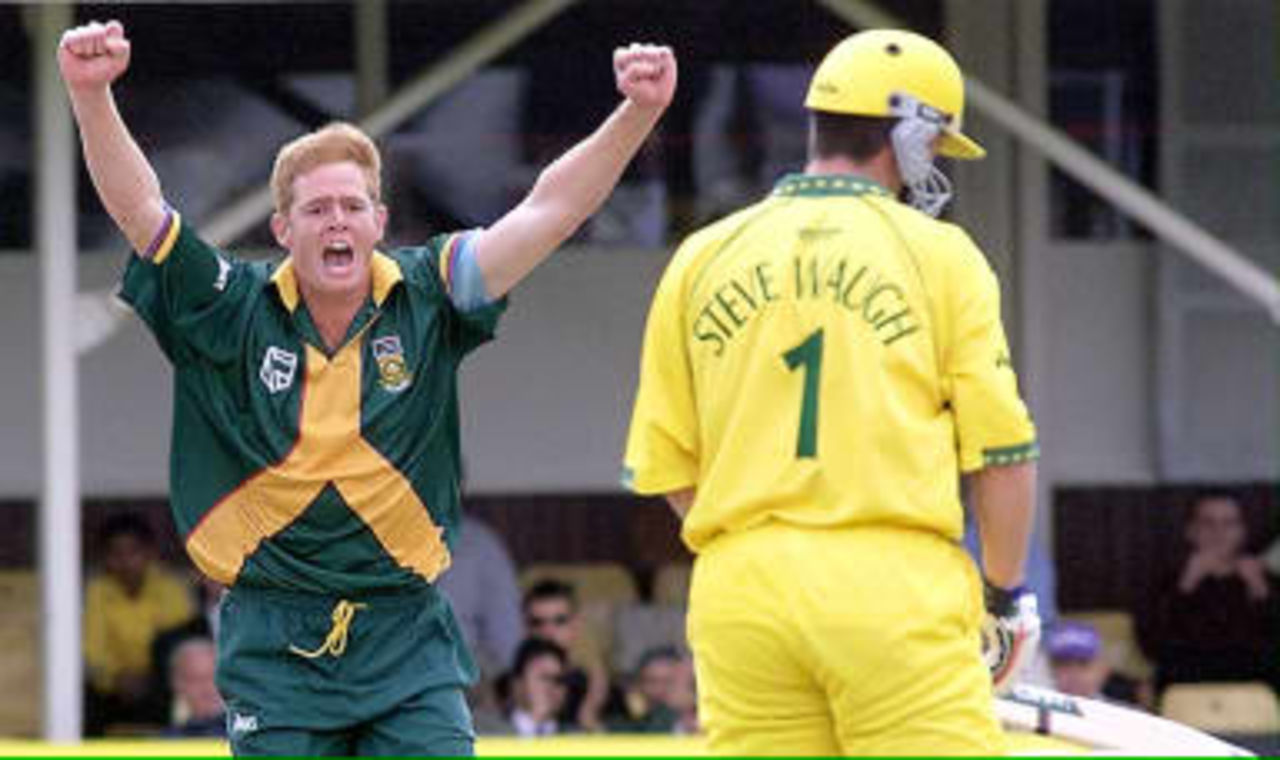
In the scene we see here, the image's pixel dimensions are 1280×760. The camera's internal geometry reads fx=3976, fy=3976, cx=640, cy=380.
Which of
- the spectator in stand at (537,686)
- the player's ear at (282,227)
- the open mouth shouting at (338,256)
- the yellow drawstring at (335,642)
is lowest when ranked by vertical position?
the spectator in stand at (537,686)

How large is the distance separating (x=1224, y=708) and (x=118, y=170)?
22.6 feet

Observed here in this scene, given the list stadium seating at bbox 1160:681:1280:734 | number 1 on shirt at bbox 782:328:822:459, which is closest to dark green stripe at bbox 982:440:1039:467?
number 1 on shirt at bbox 782:328:822:459

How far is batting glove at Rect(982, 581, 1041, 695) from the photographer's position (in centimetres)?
633

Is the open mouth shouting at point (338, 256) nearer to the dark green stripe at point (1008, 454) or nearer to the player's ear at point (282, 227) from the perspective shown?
the player's ear at point (282, 227)

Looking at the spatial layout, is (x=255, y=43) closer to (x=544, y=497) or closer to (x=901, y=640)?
(x=544, y=497)

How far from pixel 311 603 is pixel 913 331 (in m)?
1.39

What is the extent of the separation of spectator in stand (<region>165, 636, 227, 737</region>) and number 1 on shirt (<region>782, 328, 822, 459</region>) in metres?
6.29

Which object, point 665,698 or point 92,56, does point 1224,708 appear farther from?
point 92,56

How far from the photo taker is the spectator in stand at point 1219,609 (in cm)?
1370

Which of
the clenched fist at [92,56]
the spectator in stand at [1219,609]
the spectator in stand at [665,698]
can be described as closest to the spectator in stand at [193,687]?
the spectator in stand at [665,698]

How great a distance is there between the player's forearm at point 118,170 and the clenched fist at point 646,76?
826 millimetres

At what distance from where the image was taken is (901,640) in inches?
232

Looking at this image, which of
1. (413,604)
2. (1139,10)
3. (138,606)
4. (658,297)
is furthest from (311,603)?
(1139,10)

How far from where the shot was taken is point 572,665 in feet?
42.2
